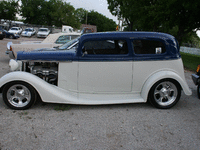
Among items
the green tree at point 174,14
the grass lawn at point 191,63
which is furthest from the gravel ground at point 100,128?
the green tree at point 174,14

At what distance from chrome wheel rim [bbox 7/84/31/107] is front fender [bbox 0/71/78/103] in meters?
0.19

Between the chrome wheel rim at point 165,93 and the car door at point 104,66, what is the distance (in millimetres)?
735

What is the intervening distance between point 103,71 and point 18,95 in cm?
186

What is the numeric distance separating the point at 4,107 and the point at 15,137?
1.34m

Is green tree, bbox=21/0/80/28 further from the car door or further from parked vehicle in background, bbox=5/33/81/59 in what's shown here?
the car door

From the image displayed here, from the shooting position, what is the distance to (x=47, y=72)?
4.03 meters

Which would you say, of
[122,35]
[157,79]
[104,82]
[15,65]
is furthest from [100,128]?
[15,65]

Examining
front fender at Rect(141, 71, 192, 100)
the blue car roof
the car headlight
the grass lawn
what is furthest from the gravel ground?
the grass lawn

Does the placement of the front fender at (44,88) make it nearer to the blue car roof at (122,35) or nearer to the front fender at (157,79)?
the blue car roof at (122,35)

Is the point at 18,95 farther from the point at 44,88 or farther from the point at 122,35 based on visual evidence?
the point at 122,35

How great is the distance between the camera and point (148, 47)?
13.0 ft

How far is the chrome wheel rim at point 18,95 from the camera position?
3.75 m

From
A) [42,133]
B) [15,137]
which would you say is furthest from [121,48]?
[15,137]

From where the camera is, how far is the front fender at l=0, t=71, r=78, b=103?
365 centimetres
